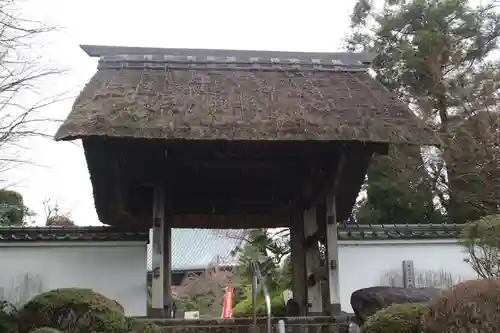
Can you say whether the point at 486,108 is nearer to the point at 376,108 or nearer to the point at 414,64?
the point at 414,64

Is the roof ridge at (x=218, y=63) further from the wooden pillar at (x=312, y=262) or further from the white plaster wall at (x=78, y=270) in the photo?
the white plaster wall at (x=78, y=270)

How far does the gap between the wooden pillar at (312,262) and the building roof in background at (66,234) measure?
2.30 metres

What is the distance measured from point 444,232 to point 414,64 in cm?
823

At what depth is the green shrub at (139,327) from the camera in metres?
5.30

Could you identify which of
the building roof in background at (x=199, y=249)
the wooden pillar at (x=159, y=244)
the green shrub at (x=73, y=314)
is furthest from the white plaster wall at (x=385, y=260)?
the building roof in background at (x=199, y=249)

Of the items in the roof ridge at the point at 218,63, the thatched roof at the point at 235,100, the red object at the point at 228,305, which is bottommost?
the red object at the point at 228,305

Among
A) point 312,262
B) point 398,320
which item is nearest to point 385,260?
point 312,262

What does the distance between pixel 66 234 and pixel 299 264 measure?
3311mm

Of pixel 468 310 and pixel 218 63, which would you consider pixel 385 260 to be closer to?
pixel 218 63

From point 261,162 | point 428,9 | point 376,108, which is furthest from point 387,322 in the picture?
point 428,9

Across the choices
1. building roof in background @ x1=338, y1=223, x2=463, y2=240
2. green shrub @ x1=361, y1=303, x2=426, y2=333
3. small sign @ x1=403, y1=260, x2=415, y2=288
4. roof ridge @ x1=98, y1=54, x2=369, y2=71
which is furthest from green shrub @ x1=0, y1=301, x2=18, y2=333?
small sign @ x1=403, y1=260, x2=415, y2=288

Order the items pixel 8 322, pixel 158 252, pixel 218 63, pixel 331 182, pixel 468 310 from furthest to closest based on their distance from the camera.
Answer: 1. pixel 218 63
2. pixel 331 182
3. pixel 158 252
4. pixel 8 322
5. pixel 468 310

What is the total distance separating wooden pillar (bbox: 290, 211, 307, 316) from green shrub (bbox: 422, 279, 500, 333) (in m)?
3.96

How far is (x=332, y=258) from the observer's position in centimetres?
678
